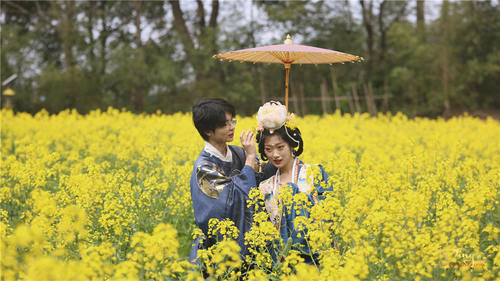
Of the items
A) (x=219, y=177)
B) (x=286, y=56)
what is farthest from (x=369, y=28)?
(x=219, y=177)

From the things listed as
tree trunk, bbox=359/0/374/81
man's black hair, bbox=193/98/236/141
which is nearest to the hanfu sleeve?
man's black hair, bbox=193/98/236/141

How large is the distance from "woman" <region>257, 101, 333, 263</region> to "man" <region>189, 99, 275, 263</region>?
13 centimetres

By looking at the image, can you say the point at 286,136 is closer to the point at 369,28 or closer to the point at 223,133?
the point at 223,133

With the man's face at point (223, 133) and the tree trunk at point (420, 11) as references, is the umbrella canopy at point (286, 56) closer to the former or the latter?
the man's face at point (223, 133)

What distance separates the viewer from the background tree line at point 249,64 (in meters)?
18.0

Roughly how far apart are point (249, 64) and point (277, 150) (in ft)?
54.9

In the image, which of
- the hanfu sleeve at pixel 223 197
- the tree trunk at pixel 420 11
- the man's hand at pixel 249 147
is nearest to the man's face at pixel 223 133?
the man's hand at pixel 249 147

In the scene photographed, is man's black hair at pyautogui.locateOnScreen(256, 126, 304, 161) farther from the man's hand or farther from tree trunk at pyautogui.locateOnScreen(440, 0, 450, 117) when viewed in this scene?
tree trunk at pyautogui.locateOnScreen(440, 0, 450, 117)

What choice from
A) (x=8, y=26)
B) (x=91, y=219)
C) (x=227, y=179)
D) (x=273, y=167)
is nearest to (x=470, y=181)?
(x=273, y=167)

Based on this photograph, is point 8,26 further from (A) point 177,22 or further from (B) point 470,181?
(B) point 470,181

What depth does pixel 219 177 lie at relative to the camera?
3168 mm

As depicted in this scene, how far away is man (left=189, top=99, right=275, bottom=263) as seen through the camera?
10.1 feet

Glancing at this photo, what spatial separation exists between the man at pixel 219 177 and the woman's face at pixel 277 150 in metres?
0.12

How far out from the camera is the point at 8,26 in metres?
20.3
